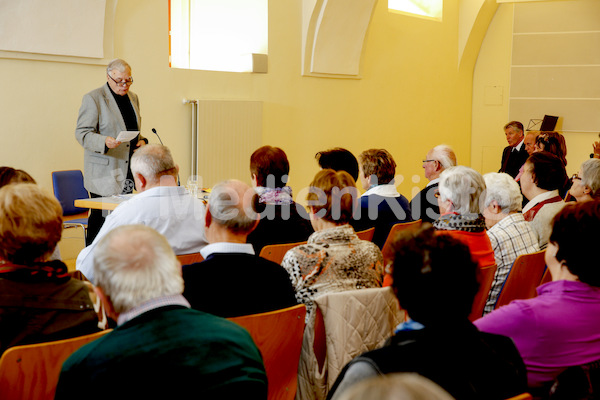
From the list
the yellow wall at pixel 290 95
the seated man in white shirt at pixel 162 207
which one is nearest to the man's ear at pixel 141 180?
the seated man in white shirt at pixel 162 207

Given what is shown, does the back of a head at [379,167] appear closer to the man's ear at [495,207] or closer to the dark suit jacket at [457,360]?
the man's ear at [495,207]

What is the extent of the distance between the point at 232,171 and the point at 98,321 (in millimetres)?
5141

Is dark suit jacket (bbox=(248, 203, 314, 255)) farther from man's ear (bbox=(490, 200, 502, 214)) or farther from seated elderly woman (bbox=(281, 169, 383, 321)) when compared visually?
man's ear (bbox=(490, 200, 502, 214))

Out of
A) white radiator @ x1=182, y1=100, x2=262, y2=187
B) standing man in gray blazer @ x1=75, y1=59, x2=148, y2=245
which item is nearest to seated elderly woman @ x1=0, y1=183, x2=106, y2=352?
standing man in gray blazer @ x1=75, y1=59, x2=148, y2=245

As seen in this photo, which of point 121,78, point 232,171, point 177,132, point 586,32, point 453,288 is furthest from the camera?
point 586,32

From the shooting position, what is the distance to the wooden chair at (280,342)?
A: 1.97 m

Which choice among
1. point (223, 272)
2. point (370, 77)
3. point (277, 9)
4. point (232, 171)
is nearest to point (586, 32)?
point (370, 77)

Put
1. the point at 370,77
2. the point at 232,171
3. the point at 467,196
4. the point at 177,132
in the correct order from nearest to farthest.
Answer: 1. the point at 467,196
2. the point at 177,132
3. the point at 232,171
4. the point at 370,77

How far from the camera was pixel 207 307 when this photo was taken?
205 centimetres

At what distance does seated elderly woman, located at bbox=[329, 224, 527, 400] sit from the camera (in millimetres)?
1348

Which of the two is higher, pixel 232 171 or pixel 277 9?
pixel 277 9

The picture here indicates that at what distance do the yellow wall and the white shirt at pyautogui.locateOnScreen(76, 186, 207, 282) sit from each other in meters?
2.76

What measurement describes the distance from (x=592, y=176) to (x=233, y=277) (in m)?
2.94

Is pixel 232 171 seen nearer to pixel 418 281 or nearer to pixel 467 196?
pixel 467 196
